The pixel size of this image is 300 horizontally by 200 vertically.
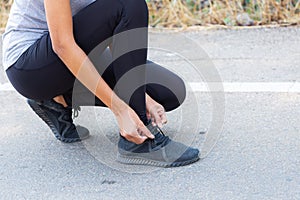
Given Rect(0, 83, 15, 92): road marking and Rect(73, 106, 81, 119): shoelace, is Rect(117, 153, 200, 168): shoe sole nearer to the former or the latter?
Rect(73, 106, 81, 119): shoelace

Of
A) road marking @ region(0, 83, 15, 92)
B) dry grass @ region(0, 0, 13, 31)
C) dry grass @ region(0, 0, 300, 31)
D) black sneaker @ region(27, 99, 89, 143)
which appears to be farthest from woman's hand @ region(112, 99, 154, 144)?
dry grass @ region(0, 0, 13, 31)

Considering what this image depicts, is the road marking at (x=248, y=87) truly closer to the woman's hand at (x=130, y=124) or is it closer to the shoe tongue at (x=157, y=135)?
the shoe tongue at (x=157, y=135)

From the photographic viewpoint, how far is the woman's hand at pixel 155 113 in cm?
278

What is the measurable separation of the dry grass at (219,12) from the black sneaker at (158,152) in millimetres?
2274

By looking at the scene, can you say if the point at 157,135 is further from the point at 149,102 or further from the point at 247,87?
the point at 247,87

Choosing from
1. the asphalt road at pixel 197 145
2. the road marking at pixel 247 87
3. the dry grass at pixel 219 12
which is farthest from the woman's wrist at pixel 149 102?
the dry grass at pixel 219 12

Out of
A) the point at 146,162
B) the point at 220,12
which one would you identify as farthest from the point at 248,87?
the point at 220,12

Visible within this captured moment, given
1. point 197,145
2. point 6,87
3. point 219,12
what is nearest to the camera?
point 197,145

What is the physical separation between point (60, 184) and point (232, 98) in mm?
1225

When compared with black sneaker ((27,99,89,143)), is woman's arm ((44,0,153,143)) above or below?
above

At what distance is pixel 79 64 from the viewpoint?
8.36 ft

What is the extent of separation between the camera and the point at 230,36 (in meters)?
4.67

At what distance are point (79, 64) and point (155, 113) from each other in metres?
0.43

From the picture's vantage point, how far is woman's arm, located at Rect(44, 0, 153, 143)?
8.14 ft
